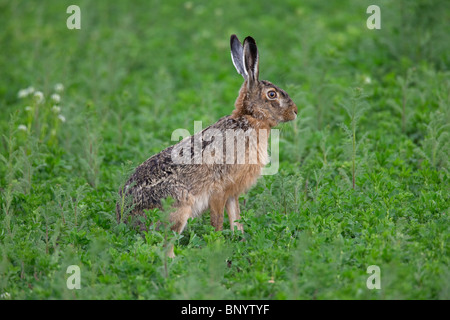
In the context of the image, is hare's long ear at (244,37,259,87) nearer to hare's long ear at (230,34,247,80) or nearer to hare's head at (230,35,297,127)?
hare's head at (230,35,297,127)

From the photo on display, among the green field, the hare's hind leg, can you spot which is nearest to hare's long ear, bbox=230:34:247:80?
the green field

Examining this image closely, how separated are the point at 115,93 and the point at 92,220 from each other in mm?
4913

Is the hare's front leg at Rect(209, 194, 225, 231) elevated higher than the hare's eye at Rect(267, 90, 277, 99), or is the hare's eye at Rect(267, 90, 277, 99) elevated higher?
the hare's eye at Rect(267, 90, 277, 99)

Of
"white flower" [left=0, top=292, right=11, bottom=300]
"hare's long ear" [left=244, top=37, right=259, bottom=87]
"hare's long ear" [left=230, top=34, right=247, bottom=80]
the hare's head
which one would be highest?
"hare's long ear" [left=230, top=34, right=247, bottom=80]

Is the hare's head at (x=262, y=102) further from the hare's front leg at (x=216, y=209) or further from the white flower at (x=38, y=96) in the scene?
the white flower at (x=38, y=96)

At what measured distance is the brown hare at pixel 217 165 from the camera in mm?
6523

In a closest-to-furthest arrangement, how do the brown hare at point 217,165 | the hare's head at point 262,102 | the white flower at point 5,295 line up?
the white flower at point 5,295 < the brown hare at point 217,165 < the hare's head at point 262,102

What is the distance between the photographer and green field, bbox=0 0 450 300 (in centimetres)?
552

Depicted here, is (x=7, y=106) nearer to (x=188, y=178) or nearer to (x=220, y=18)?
(x=220, y=18)

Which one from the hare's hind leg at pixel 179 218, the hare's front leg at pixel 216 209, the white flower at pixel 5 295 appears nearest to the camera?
the white flower at pixel 5 295

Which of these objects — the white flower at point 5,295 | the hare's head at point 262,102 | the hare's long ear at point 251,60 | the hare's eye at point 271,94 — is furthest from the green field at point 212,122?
the hare's long ear at point 251,60

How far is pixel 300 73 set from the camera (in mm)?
10992

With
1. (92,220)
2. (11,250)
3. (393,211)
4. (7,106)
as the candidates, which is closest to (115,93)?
(7,106)

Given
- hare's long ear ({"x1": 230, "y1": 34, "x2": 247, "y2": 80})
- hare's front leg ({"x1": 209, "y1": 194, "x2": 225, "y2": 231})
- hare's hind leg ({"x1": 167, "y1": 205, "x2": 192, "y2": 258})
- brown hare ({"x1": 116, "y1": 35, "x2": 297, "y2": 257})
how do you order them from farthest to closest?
1. hare's long ear ({"x1": 230, "y1": 34, "x2": 247, "y2": 80})
2. hare's front leg ({"x1": 209, "y1": 194, "x2": 225, "y2": 231})
3. brown hare ({"x1": 116, "y1": 35, "x2": 297, "y2": 257})
4. hare's hind leg ({"x1": 167, "y1": 205, "x2": 192, "y2": 258})
